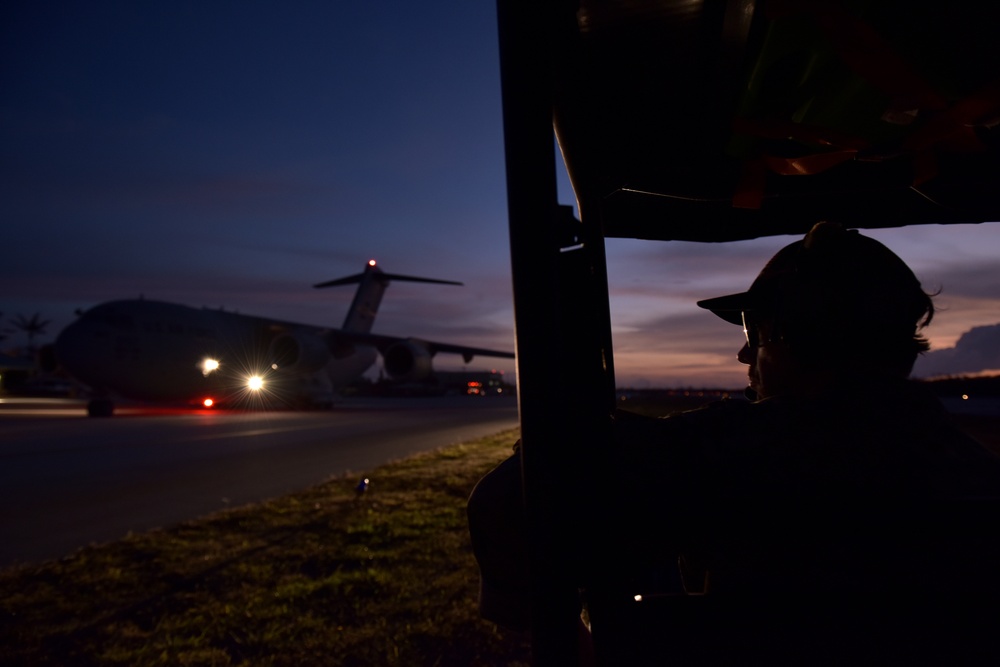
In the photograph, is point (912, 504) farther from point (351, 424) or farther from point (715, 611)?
point (351, 424)

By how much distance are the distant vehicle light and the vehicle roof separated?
71.2ft

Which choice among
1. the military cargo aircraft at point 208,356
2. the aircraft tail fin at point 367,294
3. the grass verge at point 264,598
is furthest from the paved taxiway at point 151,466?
the aircraft tail fin at point 367,294

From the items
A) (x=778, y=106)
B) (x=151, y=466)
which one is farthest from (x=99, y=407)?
(x=778, y=106)

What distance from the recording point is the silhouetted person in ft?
3.48

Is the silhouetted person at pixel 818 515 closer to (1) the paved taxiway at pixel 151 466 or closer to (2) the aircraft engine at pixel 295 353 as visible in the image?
(1) the paved taxiway at pixel 151 466

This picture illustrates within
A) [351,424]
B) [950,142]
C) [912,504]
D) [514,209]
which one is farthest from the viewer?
[351,424]

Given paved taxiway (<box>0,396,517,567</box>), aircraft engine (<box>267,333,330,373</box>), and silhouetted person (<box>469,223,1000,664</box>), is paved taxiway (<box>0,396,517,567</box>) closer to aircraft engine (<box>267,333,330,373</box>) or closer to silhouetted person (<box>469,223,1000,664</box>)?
silhouetted person (<box>469,223,1000,664</box>)

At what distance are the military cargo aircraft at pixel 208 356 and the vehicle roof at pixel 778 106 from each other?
20946 mm

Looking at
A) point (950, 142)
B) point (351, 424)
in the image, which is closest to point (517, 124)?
point (950, 142)

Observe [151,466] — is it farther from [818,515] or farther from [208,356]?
[208,356]

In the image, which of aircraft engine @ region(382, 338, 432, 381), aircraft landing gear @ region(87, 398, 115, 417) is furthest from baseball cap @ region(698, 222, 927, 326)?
aircraft landing gear @ region(87, 398, 115, 417)

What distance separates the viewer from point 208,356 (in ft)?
70.3

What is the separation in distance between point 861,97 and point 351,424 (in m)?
18.1

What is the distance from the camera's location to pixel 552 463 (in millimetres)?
1114
